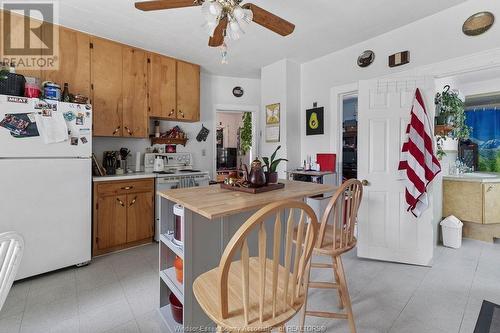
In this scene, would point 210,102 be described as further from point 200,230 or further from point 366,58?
point 200,230

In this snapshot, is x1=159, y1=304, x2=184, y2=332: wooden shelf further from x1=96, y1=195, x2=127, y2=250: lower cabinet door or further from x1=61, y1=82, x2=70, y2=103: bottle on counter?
x1=61, y1=82, x2=70, y2=103: bottle on counter

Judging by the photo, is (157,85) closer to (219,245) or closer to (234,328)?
(219,245)

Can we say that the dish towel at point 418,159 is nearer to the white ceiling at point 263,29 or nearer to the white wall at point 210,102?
the white ceiling at point 263,29

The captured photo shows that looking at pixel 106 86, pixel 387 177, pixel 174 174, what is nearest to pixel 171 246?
pixel 174 174

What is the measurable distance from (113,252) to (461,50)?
430 cm

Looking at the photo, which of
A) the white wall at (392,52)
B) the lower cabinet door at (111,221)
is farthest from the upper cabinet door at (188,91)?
the white wall at (392,52)

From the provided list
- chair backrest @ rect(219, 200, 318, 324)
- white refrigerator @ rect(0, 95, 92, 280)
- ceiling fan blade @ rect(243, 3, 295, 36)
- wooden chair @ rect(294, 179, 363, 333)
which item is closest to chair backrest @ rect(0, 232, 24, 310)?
chair backrest @ rect(219, 200, 318, 324)

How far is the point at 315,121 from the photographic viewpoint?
12.4ft

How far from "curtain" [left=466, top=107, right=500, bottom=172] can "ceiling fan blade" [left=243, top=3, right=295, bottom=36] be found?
425cm

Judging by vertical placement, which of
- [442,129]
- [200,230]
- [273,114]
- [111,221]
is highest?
[273,114]

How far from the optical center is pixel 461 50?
2449 mm

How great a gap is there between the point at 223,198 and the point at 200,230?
23cm

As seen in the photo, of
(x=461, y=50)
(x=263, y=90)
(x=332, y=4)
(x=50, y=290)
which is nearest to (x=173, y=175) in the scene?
(x=50, y=290)

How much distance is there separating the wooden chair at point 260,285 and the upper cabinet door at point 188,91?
3.09 metres
